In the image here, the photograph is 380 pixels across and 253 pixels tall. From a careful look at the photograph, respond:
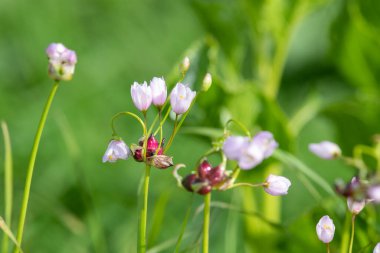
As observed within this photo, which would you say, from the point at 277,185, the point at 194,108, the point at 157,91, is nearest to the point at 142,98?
the point at 157,91

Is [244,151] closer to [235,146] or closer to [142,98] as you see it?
[235,146]

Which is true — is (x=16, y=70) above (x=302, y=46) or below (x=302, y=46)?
below

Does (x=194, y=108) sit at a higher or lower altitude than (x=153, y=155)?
higher

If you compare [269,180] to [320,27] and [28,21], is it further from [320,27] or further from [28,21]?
[28,21]

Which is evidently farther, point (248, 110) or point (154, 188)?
point (154, 188)

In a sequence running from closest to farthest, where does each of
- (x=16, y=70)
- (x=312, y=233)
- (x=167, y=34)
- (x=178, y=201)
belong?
(x=312, y=233) < (x=178, y=201) < (x=16, y=70) < (x=167, y=34)

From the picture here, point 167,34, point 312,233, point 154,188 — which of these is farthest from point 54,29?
point 312,233

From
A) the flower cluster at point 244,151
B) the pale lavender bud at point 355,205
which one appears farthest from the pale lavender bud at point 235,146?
the pale lavender bud at point 355,205
